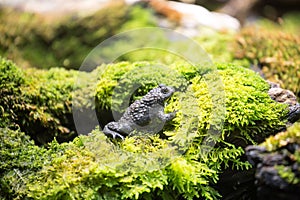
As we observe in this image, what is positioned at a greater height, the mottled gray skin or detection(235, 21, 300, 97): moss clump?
the mottled gray skin

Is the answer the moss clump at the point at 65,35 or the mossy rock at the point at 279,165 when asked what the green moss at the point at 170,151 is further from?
the moss clump at the point at 65,35

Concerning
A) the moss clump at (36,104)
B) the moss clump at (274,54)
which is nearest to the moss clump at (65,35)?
the moss clump at (274,54)

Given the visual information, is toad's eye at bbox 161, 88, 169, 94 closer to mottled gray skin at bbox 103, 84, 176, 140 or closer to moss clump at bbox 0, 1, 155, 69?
mottled gray skin at bbox 103, 84, 176, 140

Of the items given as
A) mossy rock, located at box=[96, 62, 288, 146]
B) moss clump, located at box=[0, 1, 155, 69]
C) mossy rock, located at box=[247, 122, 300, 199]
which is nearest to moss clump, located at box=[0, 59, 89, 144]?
mossy rock, located at box=[96, 62, 288, 146]

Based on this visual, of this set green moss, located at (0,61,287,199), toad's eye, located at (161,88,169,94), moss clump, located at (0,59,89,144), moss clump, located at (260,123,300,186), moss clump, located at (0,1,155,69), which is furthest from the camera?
moss clump, located at (0,1,155,69)

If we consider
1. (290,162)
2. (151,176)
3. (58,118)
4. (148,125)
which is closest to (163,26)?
(58,118)

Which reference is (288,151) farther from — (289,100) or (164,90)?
(164,90)

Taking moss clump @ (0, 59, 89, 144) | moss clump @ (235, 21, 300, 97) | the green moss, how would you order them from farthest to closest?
1. moss clump @ (235, 21, 300, 97)
2. moss clump @ (0, 59, 89, 144)
3. the green moss
